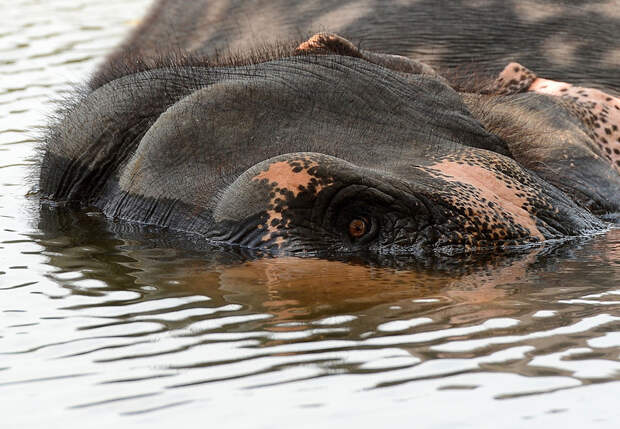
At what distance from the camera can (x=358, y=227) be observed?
427cm

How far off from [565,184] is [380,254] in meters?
1.20

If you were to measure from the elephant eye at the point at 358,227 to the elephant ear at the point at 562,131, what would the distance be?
1143 millimetres

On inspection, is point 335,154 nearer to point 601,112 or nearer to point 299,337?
point 299,337

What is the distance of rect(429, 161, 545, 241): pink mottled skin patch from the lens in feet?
14.3

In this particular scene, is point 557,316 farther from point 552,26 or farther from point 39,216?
point 552,26

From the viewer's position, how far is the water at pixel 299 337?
2.68 metres

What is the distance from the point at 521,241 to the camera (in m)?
4.40

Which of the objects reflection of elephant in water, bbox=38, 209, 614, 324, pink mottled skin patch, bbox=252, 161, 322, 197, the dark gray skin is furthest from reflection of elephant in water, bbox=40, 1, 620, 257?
the dark gray skin

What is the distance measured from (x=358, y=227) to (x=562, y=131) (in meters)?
1.55

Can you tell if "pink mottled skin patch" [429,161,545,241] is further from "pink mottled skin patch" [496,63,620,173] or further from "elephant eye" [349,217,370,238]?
"pink mottled skin patch" [496,63,620,173]

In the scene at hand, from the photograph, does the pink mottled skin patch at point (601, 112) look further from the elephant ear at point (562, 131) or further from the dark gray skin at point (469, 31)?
the dark gray skin at point (469, 31)

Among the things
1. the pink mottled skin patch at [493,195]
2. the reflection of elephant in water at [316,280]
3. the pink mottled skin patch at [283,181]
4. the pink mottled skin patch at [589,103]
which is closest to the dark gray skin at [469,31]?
the pink mottled skin patch at [589,103]

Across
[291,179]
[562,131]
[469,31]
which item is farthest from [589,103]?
[291,179]

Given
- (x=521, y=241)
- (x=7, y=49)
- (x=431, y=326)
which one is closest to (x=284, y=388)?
(x=431, y=326)
